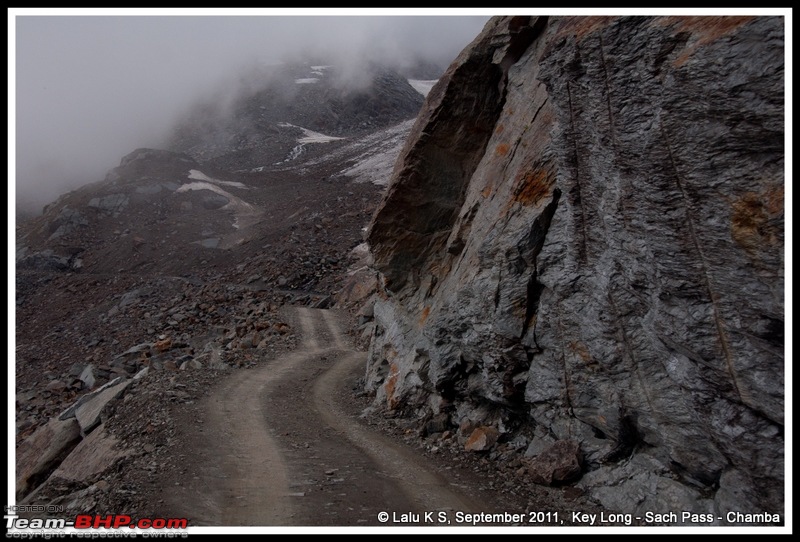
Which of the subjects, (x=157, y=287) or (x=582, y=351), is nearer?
(x=582, y=351)

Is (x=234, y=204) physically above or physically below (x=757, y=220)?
below

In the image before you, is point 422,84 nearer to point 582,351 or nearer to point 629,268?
point 582,351

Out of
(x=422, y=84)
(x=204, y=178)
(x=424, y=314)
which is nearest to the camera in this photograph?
(x=424, y=314)

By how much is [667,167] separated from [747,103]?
1179 millimetres

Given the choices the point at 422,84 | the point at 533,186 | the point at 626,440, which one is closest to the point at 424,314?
the point at 533,186

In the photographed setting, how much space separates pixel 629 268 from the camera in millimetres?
7785

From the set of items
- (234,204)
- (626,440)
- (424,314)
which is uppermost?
(424,314)

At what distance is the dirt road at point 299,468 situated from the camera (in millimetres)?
7988

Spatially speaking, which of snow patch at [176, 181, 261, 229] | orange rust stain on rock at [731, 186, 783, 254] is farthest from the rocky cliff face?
snow patch at [176, 181, 261, 229]

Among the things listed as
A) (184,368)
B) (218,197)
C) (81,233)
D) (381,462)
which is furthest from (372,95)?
(381,462)

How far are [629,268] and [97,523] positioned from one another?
8.89 metres

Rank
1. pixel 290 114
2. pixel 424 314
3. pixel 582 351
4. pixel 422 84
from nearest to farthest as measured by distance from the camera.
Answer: pixel 582 351, pixel 424 314, pixel 290 114, pixel 422 84

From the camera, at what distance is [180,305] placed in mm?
32812

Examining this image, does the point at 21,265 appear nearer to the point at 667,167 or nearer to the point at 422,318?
the point at 422,318
